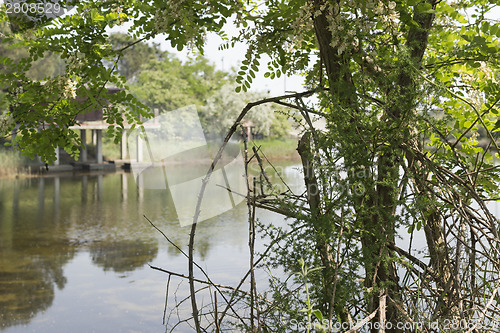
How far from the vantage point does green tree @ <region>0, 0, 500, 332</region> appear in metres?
1.61

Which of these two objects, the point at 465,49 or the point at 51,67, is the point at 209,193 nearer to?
the point at 465,49

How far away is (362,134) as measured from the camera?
5.50ft

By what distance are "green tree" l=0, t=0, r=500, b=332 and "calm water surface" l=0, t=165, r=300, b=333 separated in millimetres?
446

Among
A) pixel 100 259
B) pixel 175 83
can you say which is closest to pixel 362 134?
pixel 100 259

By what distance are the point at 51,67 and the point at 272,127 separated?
11.6 m

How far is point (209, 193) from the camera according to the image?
12.4m

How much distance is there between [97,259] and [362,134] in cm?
568

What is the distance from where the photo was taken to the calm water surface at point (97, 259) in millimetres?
4719

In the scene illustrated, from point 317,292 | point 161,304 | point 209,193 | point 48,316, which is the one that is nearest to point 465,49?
point 317,292

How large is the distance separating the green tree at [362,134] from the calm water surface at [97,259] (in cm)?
45

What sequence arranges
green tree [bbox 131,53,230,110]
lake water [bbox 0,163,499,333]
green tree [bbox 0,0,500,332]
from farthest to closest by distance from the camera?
green tree [bbox 131,53,230,110], lake water [bbox 0,163,499,333], green tree [bbox 0,0,500,332]

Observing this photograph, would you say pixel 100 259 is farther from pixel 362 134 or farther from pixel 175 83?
pixel 175 83

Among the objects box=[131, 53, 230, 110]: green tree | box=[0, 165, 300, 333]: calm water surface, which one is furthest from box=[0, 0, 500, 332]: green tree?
box=[131, 53, 230, 110]: green tree

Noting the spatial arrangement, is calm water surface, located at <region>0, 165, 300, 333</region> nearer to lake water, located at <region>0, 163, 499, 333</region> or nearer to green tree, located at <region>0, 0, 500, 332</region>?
lake water, located at <region>0, 163, 499, 333</region>
